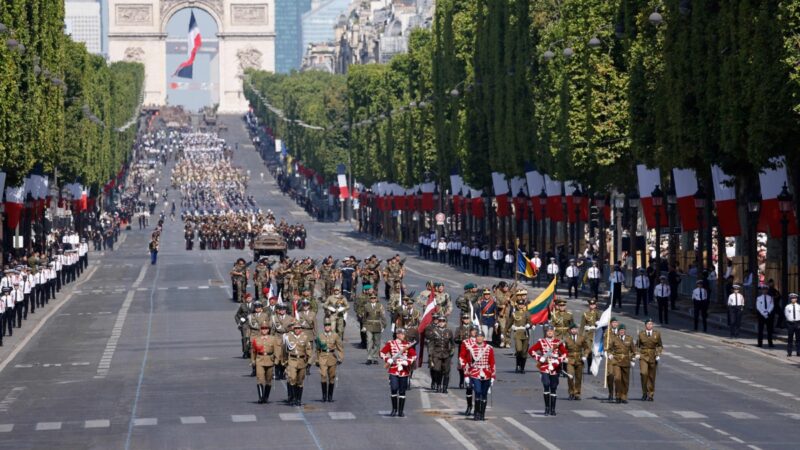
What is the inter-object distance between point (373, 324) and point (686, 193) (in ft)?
80.5

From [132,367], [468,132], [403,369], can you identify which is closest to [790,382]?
[403,369]

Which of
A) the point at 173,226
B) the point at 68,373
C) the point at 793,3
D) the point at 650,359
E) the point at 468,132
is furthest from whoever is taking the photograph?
the point at 173,226

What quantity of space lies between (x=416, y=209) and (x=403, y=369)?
330 feet

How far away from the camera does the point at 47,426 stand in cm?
3488

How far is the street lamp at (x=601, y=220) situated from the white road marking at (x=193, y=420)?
4308 cm

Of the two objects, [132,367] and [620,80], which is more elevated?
[620,80]

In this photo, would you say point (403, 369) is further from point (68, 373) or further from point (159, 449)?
point (68, 373)

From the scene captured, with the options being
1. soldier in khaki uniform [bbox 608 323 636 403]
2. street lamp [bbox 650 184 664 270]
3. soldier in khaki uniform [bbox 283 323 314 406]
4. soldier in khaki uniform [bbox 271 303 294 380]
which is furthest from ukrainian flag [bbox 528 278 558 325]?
street lamp [bbox 650 184 664 270]

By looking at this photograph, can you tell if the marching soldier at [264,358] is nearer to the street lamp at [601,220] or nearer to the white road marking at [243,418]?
the white road marking at [243,418]

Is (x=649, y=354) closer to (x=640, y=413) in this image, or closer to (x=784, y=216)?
(x=640, y=413)

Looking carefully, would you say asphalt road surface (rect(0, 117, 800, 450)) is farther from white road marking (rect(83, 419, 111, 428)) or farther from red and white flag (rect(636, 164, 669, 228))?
red and white flag (rect(636, 164, 669, 228))

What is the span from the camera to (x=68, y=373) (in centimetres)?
4562

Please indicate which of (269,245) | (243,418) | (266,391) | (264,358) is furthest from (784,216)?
(269,245)

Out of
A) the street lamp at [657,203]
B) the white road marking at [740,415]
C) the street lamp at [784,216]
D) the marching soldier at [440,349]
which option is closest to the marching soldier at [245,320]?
the marching soldier at [440,349]
